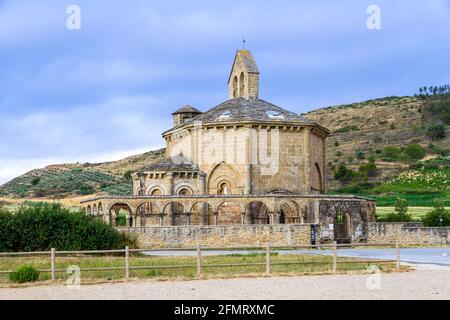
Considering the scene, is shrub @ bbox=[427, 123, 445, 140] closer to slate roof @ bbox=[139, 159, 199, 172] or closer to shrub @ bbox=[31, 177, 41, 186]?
shrub @ bbox=[31, 177, 41, 186]

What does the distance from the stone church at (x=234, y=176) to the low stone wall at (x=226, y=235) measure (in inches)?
199

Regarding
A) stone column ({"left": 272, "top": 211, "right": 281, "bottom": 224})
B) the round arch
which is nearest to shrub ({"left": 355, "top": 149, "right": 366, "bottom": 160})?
the round arch

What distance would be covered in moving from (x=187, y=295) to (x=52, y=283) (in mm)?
5386

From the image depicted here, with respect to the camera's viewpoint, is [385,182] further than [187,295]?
Yes

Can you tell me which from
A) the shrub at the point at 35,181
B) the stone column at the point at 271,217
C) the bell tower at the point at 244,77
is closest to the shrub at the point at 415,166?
the bell tower at the point at 244,77

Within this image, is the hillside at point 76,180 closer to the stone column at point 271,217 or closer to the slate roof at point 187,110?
the slate roof at point 187,110

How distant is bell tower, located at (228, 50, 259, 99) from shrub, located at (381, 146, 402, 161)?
165 ft

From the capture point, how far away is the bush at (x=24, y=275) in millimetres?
23219

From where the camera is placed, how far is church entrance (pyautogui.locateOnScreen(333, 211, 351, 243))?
46719 millimetres

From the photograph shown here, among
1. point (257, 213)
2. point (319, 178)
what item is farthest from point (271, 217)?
point (319, 178)

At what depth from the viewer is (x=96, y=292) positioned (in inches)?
818

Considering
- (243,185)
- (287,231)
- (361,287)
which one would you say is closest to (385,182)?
(243,185)
